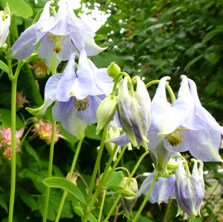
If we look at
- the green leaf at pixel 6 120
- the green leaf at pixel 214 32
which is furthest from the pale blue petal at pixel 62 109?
the green leaf at pixel 214 32

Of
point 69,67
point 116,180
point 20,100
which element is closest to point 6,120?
point 20,100

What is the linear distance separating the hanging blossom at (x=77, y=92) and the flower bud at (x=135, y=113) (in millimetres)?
74

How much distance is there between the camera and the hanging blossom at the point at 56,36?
2.85 feet

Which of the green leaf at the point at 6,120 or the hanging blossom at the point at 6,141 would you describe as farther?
the green leaf at the point at 6,120

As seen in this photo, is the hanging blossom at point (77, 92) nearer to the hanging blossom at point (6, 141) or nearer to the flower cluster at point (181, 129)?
the flower cluster at point (181, 129)

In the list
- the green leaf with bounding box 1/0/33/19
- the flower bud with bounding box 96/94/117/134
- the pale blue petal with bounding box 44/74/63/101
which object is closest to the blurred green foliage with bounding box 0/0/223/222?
the green leaf with bounding box 1/0/33/19

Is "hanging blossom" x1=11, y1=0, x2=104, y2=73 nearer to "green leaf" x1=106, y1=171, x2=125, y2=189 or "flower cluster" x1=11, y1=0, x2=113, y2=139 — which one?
"flower cluster" x1=11, y1=0, x2=113, y2=139

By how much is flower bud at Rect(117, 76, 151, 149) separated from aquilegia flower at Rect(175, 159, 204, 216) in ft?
0.90

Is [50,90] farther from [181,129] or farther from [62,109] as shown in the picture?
[181,129]

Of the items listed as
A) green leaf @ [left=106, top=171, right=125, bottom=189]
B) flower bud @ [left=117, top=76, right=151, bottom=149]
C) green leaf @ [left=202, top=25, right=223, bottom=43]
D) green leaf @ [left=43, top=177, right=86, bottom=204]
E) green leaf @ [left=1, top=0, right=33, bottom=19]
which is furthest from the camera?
green leaf @ [left=202, top=25, right=223, bottom=43]

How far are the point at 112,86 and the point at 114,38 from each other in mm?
1877

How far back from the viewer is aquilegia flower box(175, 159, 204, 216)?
3.16 feet

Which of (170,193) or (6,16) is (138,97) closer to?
(6,16)

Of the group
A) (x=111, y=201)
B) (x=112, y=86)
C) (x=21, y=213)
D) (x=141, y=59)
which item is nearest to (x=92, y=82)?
(x=112, y=86)
